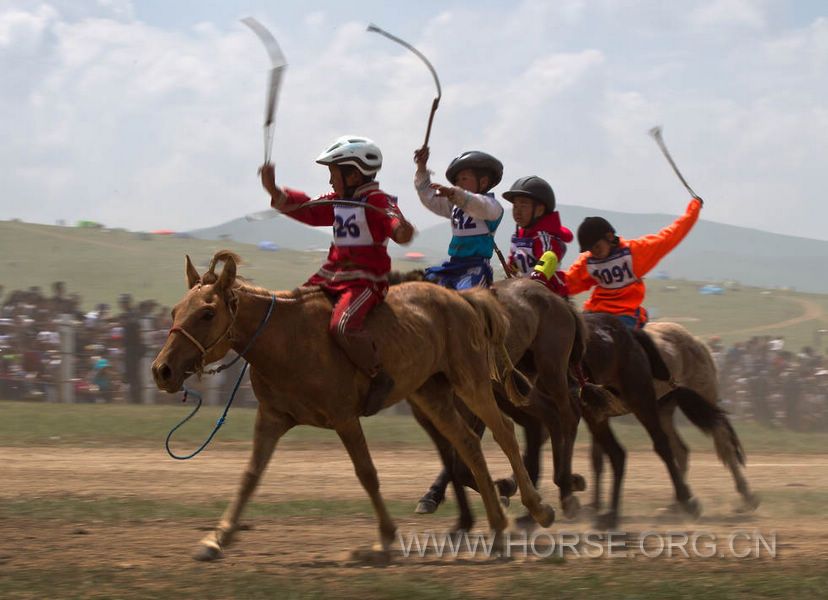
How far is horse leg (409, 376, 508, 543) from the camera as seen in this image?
831 cm

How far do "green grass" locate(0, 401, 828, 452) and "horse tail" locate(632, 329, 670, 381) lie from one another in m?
6.18

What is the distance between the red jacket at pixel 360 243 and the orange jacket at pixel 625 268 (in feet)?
12.2

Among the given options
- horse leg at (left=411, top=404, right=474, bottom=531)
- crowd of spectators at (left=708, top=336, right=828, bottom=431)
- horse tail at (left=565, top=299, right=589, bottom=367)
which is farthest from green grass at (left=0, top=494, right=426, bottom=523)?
crowd of spectators at (left=708, top=336, right=828, bottom=431)

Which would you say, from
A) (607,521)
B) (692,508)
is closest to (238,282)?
(607,521)

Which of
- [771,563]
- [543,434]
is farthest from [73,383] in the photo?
[771,563]

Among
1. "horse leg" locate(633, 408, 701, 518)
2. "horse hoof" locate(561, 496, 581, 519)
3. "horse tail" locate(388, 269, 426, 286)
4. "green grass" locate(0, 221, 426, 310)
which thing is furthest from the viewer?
"green grass" locate(0, 221, 426, 310)

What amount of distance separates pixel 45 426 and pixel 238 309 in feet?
33.2

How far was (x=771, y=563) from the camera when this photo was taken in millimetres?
7727

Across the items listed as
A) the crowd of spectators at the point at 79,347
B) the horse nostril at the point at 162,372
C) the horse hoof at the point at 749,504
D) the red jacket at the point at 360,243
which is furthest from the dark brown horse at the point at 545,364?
the crowd of spectators at the point at 79,347

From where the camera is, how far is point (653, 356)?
1129cm

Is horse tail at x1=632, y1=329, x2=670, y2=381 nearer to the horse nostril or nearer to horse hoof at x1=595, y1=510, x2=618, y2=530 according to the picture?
horse hoof at x1=595, y1=510, x2=618, y2=530

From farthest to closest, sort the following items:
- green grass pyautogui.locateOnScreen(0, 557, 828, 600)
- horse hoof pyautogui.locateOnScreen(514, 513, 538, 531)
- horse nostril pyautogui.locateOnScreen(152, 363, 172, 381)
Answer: horse hoof pyautogui.locateOnScreen(514, 513, 538, 531)
horse nostril pyautogui.locateOnScreen(152, 363, 172, 381)
green grass pyautogui.locateOnScreen(0, 557, 828, 600)

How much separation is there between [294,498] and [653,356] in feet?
11.6

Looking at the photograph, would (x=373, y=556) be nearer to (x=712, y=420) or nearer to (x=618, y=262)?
(x=618, y=262)
